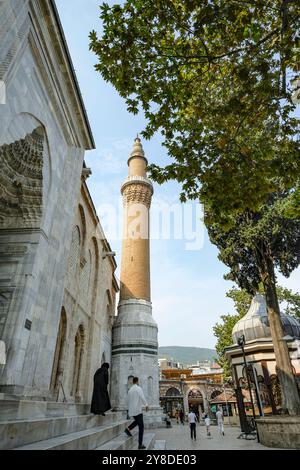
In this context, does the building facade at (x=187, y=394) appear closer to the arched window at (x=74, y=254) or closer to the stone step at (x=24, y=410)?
the arched window at (x=74, y=254)

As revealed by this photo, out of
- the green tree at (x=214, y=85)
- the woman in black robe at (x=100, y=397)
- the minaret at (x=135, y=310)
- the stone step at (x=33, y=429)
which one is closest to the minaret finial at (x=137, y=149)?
the minaret at (x=135, y=310)

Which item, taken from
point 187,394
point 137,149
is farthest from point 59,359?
point 187,394

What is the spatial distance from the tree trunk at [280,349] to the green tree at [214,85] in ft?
22.1

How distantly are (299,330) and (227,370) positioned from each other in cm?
1022

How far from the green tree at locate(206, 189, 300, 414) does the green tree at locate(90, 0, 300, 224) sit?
5.88m

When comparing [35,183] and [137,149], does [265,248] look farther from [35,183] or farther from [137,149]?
[137,149]

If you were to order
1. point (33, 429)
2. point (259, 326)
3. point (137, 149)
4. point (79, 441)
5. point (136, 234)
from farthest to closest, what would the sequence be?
point (137, 149)
point (136, 234)
point (259, 326)
point (79, 441)
point (33, 429)

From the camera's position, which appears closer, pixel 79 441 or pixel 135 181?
pixel 79 441

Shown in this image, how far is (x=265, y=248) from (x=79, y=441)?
35.3 ft

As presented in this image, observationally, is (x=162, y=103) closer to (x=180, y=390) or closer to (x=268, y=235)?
(x=268, y=235)

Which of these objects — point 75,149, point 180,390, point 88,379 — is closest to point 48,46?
point 75,149

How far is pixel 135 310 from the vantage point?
67.4 ft

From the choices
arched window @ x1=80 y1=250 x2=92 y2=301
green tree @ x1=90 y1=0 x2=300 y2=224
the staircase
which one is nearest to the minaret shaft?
arched window @ x1=80 y1=250 x2=92 y2=301

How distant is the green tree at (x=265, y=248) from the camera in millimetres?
11891
